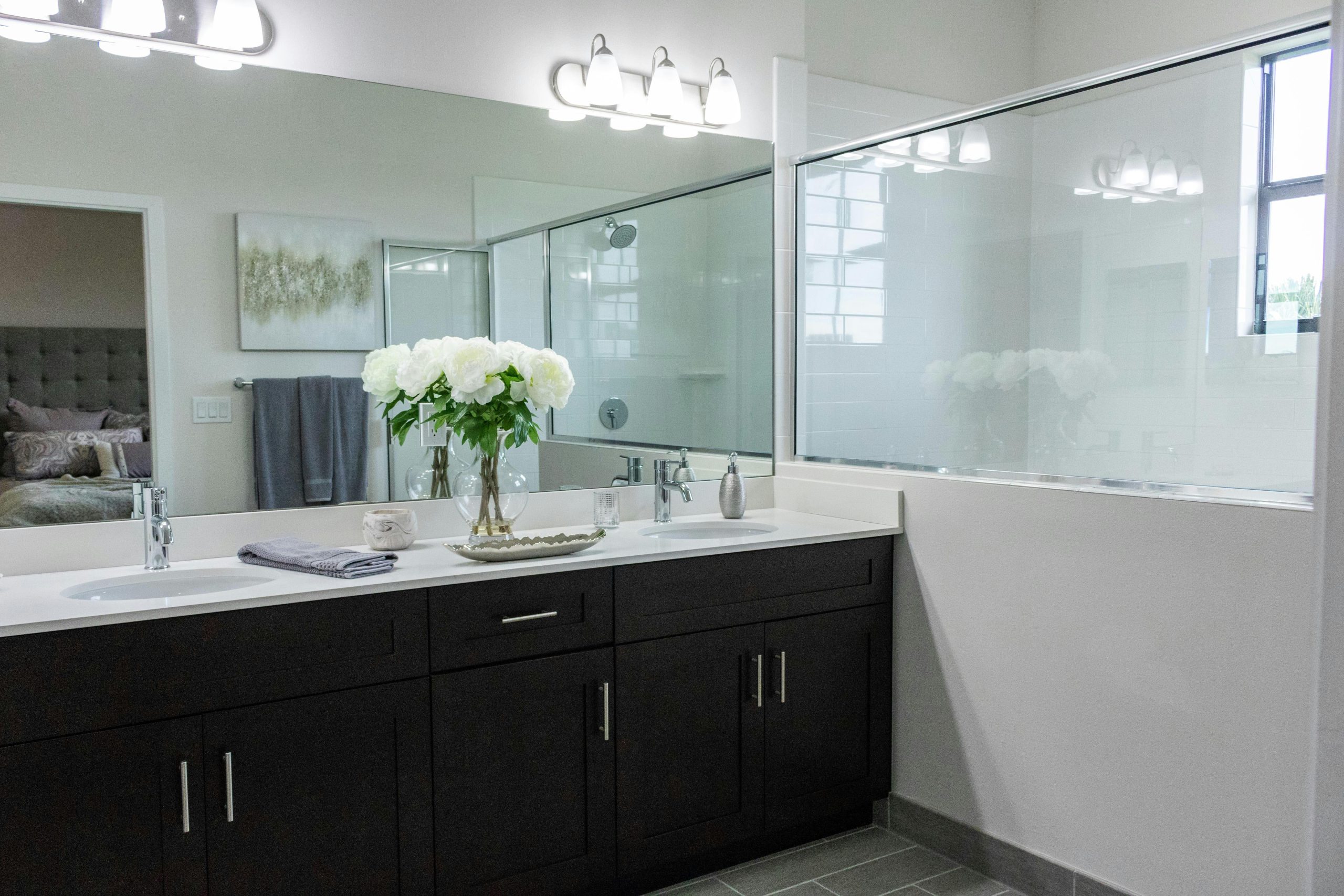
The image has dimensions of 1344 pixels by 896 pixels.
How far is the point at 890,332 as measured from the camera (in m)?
2.94

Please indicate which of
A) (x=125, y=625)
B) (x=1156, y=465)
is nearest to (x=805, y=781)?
(x=1156, y=465)

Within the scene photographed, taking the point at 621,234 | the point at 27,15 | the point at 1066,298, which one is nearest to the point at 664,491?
the point at 621,234

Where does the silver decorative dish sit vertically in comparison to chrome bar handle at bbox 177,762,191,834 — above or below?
above

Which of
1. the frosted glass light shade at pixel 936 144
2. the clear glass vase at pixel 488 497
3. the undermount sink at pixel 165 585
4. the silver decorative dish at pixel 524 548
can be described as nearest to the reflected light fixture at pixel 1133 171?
the frosted glass light shade at pixel 936 144

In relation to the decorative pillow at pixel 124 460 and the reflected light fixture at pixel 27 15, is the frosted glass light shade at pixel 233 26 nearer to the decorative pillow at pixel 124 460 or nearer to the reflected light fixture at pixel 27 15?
the reflected light fixture at pixel 27 15

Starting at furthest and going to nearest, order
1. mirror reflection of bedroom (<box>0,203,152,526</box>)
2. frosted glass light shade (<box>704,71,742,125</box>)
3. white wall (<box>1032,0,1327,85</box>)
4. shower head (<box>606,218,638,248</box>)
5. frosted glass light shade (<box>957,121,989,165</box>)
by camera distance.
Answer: white wall (<box>1032,0,1327,85</box>), frosted glass light shade (<box>704,71,742,125</box>), shower head (<box>606,218,638,248</box>), frosted glass light shade (<box>957,121,989,165</box>), mirror reflection of bedroom (<box>0,203,152,526</box>)

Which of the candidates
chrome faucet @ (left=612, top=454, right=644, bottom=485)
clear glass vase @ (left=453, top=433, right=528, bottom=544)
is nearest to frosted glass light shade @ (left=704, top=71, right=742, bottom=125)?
chrome faucet @ (left=612, top=454, right=644, bottom=485)

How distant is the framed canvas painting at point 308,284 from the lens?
2344 mm

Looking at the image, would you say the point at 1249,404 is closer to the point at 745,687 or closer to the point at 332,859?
the point at 745,687

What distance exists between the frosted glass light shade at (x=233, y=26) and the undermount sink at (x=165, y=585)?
3.87ft

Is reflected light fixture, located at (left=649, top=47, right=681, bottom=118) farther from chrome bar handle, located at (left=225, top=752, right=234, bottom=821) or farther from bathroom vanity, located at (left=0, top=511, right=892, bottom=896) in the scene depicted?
chrome bar handle, located at (left=225, top=752, right=234, bottom=821)

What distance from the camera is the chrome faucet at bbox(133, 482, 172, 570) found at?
216cm

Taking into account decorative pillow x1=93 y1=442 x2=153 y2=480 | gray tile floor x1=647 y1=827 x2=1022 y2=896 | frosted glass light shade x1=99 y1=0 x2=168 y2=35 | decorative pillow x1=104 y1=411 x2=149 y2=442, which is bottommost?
gray tile floor x1=647 y1=827 x2=1022 y2=896

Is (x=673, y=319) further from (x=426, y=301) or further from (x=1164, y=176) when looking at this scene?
(x=1164, y=176)
